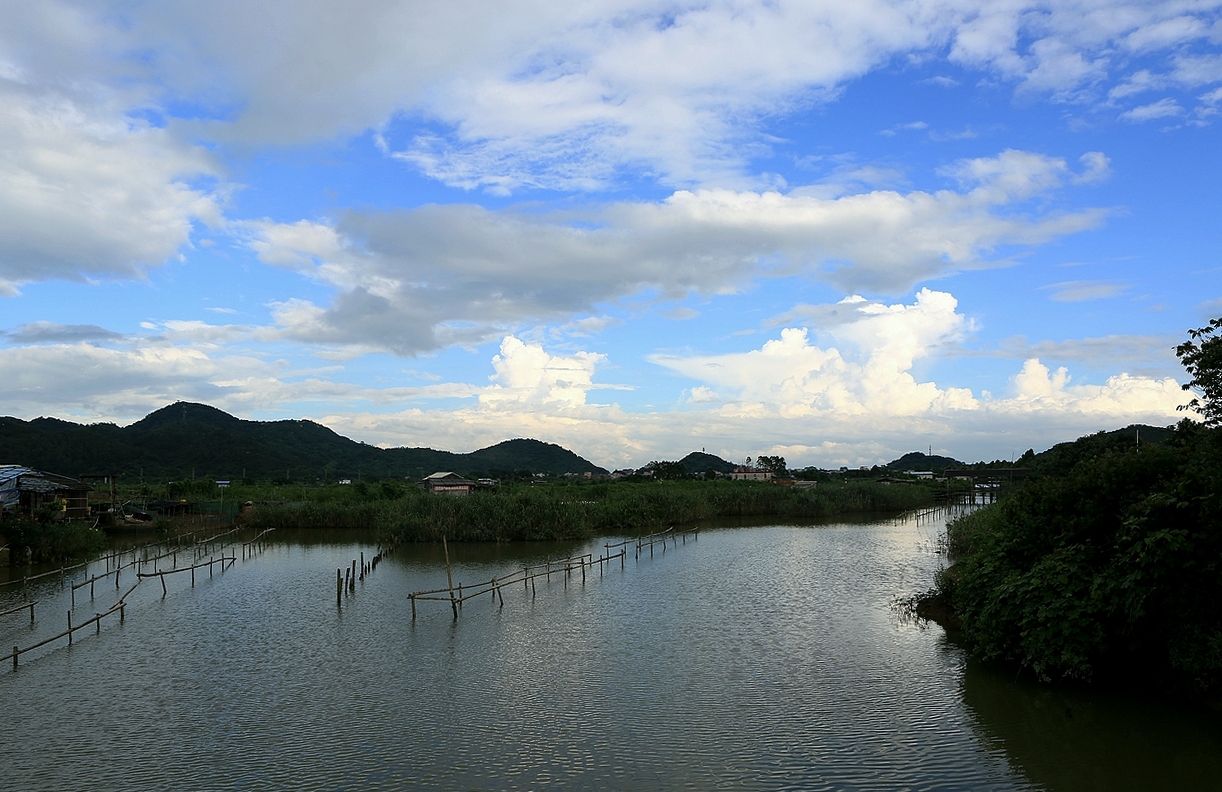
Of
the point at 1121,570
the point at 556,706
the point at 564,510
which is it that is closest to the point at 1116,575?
the point at 1121,570

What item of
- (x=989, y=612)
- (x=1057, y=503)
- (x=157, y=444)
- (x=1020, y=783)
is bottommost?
(x=1020, y=783)

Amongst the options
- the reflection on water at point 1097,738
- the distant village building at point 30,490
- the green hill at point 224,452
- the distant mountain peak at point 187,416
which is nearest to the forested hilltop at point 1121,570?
the reflection on water at point 1097,738

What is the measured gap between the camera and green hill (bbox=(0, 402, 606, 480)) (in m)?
78.7

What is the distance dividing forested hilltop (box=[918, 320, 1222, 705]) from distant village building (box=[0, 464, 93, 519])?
33.3 m

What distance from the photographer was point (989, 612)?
14.0 meters

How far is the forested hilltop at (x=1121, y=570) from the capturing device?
1157cm

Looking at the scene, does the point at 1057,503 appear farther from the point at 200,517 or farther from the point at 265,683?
the point at 200,517

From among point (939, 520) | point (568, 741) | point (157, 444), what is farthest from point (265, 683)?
point (157, 444)

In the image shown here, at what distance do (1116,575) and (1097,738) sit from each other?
2459 millimetres

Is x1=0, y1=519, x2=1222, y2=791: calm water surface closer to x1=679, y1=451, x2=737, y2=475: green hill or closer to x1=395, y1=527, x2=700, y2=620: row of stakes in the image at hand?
x1=395, y1=527, x2=700, y2=620: row of stakes

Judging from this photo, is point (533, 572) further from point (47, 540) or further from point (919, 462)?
point (919, 462)

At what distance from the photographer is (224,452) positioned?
312 ft

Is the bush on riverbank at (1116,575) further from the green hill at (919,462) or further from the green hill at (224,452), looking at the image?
the green hill at (919,462)

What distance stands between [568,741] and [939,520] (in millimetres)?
48330
